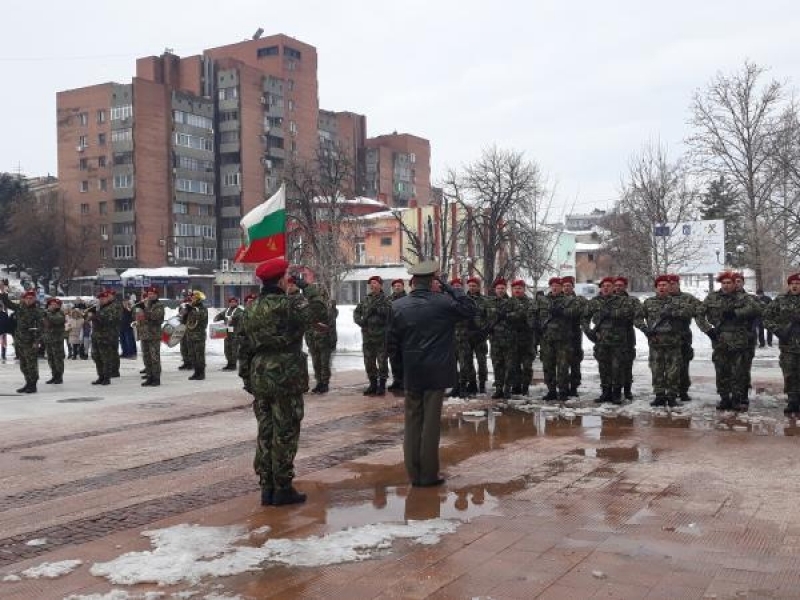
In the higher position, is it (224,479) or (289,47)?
(289,47)

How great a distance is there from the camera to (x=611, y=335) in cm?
1147

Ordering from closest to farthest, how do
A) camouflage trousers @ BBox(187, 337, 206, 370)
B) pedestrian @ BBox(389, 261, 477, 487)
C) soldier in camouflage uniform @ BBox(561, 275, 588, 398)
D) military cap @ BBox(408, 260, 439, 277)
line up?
pedestrian @ BBox(389, 261, 477, 487) < military cap @ BBox(408, 260, 439, 277) < soldier in camouflage uniform @ BBox(561, 275, 588, 398) < camouflage trousers @ BBox(187, 337, 206, 370)

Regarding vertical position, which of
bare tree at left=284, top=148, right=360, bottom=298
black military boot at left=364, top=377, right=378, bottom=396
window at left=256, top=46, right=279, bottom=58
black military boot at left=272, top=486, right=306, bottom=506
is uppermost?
window at left=256, top=46, right=279, bottom=58

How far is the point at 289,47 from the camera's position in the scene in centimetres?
8450

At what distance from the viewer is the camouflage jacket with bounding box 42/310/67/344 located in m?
15.3

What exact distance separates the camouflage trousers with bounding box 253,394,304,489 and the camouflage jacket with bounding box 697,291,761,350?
6.58 metres

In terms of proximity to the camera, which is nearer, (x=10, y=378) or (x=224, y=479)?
(x=224, y=479)

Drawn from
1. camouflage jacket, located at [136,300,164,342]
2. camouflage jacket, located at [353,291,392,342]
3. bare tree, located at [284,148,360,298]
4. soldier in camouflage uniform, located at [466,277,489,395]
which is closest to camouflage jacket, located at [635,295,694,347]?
soldier in camouflage uniform, located at [466,277,489,395]

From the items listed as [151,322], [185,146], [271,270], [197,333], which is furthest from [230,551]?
[185,146]

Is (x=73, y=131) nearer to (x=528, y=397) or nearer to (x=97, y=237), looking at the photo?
(x=97, y=237)

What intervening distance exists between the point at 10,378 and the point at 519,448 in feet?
44.7

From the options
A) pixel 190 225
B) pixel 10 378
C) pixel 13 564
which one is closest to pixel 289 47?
pixel 190 225

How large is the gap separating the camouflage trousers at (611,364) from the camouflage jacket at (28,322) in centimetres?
991

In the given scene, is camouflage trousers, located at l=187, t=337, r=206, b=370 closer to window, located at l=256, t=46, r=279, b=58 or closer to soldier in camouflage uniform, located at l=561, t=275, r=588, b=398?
soldier in camouflage uniform, located at l=561, t=275, r=588, b=398
